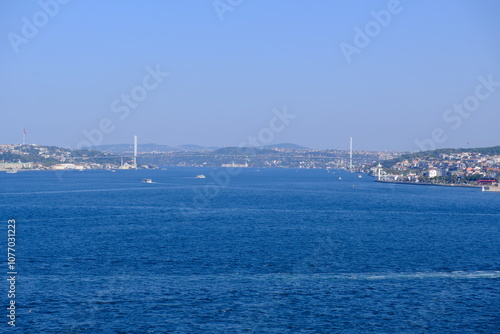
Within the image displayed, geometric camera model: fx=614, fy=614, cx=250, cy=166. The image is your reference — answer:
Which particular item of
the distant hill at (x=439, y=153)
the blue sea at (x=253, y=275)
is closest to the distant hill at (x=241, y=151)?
the distant hill at (x=439, y=153)

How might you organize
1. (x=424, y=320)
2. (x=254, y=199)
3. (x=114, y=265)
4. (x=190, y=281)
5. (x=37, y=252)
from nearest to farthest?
(x=424, y=320), (x=190, y=281), (x=114, y=265), (x=37, y=252), (x=254, y=199)

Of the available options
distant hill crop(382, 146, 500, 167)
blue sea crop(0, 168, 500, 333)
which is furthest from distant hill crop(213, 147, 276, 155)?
blue sea crop(0, 168, 500, 333)

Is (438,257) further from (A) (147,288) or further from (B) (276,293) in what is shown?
(A) (147,288)

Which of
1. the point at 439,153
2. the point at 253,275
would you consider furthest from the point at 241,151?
the point at 253,275

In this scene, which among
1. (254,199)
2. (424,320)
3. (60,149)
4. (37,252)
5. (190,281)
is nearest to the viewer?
(424,320)

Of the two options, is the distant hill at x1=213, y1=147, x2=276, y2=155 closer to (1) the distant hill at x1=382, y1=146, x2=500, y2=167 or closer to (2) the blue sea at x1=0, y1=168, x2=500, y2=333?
(1) the distant hill at x1=382, y1=146, x2=500, y2=167

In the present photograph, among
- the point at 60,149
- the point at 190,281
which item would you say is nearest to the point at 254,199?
the point at 190,281

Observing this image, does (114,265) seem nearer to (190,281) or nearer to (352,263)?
(190,281)

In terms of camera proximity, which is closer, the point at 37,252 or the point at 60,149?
the point at 37,252

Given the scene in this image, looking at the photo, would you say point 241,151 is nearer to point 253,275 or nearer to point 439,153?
point 439,153
